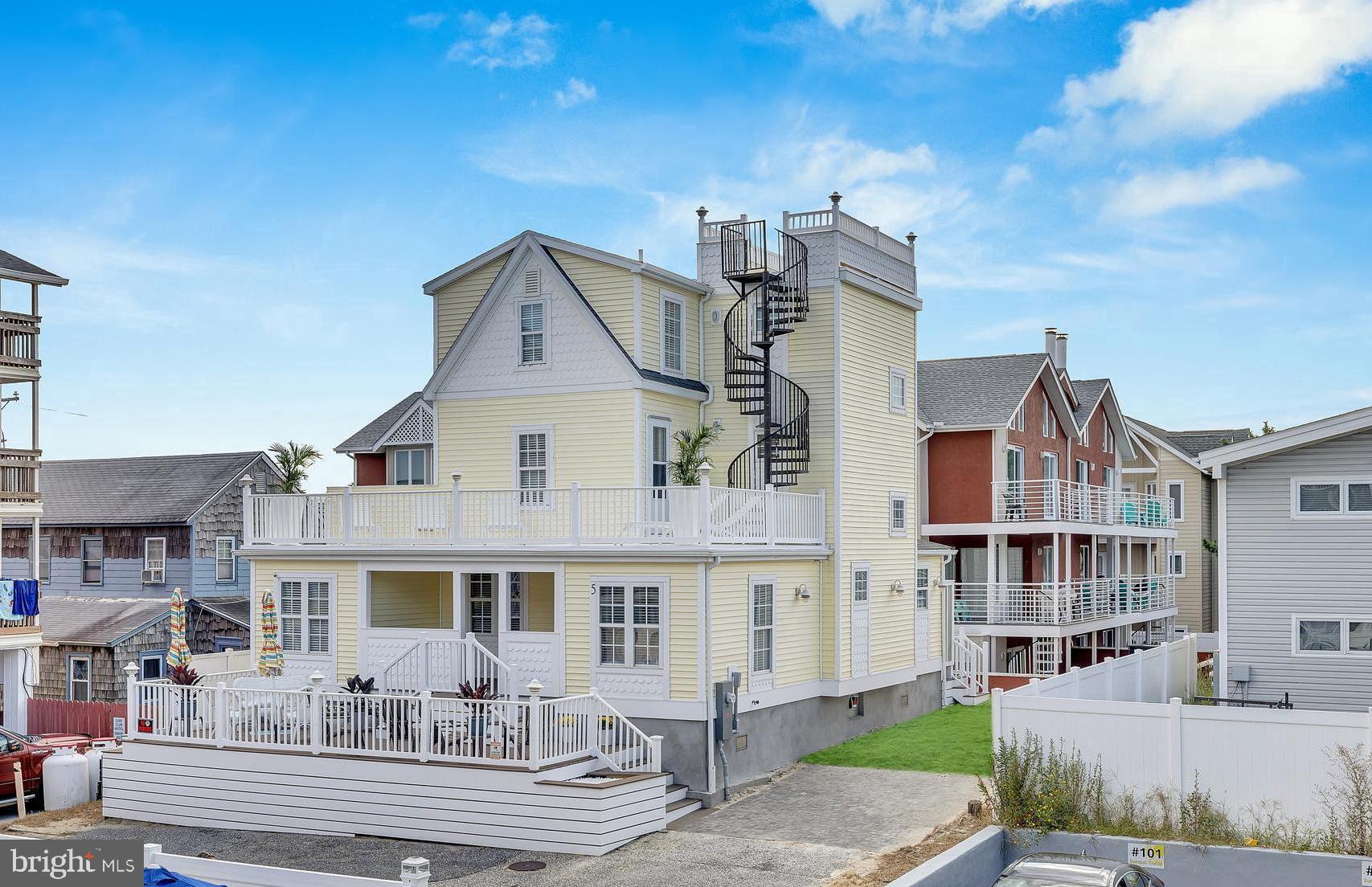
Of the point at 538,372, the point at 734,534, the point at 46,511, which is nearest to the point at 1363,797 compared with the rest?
the point at 734,534

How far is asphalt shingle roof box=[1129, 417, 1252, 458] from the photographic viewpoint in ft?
174

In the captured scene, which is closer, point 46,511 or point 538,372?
point 538,372

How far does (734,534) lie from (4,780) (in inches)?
Answer: 509

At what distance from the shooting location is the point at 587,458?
24797 mm

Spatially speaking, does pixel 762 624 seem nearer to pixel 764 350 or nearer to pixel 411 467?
pixel 764 350

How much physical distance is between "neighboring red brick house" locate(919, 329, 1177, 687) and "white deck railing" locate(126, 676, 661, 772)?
14091 millimetres

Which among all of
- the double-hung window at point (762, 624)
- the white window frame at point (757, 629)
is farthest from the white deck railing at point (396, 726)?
the double-hung window at point (762, 624)

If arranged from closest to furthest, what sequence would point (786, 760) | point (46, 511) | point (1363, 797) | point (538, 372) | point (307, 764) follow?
point (1363, 797), point (307, 764), point (786, 760), point (538, 372), point (46, 511)

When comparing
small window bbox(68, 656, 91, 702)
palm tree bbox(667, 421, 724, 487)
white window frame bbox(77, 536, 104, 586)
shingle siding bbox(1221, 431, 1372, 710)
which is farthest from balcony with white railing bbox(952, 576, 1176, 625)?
white window frame bbox(77, 536, 104, 586)

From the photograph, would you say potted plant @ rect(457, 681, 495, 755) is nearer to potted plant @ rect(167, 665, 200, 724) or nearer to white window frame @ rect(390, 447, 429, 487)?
potted plant @ rect(167, 665, 200, 724)

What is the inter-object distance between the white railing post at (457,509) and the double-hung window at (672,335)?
4.58 m

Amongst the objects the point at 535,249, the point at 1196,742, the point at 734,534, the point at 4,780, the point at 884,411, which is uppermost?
the point at 535,249

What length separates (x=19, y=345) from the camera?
1189 inches

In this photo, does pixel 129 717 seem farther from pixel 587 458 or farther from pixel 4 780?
pixel 587 458
